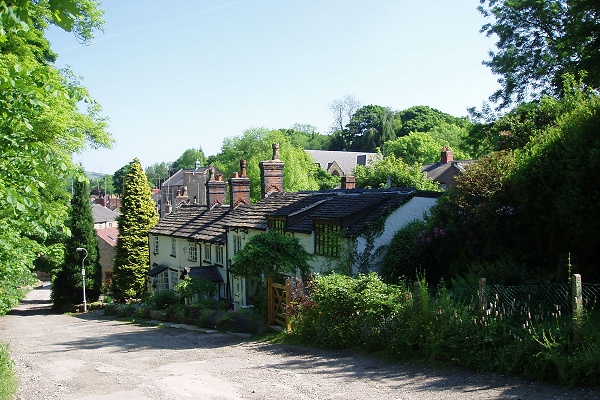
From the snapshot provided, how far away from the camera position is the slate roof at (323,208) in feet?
77.2

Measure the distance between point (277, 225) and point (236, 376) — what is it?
15940mm

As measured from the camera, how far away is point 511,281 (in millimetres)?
16453

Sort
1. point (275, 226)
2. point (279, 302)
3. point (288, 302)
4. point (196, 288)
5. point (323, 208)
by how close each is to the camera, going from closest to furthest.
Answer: point (288, 302)
point (279, 302)
point (323, 208)
point (275, 226)
point (196, 288)

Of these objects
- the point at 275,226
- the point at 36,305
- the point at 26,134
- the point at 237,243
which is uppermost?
the point at 26,134

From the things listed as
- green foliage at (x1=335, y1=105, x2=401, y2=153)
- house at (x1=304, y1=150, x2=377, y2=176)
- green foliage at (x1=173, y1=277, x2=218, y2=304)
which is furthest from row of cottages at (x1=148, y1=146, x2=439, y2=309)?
green foliage at (x1=335, y1=105, x2=401, y2=153)

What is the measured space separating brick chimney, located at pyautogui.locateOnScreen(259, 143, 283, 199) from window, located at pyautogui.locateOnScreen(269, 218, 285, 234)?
7.19m

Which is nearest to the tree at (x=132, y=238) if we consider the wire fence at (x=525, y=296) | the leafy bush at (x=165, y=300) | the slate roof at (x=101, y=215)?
the leafy bush at (x=165, y=300)

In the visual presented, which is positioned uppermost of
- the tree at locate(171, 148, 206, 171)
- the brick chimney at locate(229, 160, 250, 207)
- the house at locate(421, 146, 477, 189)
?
the tree at locate(171, 148, 206, 171)

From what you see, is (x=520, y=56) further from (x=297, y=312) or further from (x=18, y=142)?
(x=18, y=142)

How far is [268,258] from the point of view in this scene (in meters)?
21.3

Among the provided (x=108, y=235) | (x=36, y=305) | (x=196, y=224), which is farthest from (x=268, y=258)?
(x=108, y=235)

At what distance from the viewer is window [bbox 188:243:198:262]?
3888 centimetres

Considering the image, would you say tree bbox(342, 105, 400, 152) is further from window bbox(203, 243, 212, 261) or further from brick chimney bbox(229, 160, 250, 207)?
window bbox(203, 243, 212, 261)

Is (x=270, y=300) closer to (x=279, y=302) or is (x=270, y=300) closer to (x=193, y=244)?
(x=279, y=302)
